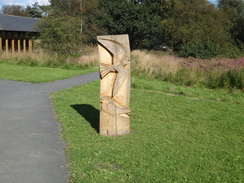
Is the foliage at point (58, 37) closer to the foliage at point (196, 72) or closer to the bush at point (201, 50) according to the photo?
the foliage at point (196, 72)

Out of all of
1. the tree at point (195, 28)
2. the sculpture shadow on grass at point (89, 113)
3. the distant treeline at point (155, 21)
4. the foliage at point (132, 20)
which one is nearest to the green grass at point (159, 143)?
the sculpture shadow on grass at point (89, 113)

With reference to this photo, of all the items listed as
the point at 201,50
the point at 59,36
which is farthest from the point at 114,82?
the point at 201,50

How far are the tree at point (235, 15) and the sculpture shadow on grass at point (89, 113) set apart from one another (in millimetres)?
21756

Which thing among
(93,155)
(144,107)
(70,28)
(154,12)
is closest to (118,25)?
(154,12)

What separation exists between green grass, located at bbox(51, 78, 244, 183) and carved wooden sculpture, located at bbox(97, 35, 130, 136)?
1.05 feet

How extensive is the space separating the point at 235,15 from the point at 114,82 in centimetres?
3533

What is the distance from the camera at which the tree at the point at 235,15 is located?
32188mm

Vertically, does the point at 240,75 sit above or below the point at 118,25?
below

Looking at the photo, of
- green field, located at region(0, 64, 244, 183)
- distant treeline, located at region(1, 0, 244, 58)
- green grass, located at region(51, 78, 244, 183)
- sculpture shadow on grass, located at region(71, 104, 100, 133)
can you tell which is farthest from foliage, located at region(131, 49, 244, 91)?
distant treeline, located at region(1, 0, 244, 58)

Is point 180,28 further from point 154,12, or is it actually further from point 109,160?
point 109,160

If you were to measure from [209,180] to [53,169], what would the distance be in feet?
7.56

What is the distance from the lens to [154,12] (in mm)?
33719

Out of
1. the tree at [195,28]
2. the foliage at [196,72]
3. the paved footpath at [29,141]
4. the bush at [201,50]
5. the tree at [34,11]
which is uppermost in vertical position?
the tree at [34,11]

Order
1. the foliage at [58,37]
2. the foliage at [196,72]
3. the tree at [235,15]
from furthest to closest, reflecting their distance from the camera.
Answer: the tree at [235,15], the foliage at [58,37], the foliage at [196,72]
